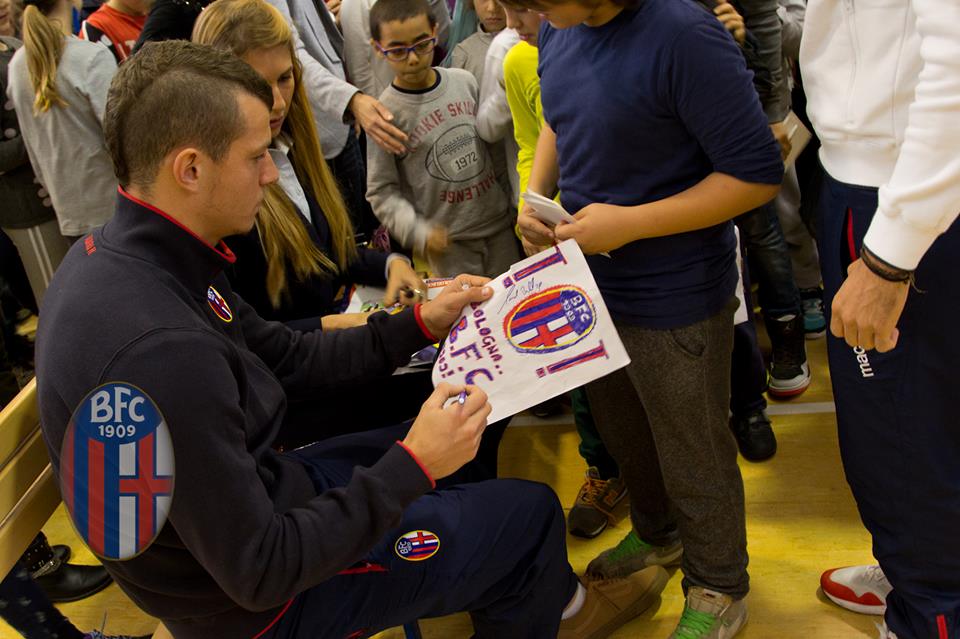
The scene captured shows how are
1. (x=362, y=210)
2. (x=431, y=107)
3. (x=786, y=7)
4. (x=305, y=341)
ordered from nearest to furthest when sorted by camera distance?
(x=305, y=341) < (x=786, y=7) < (x=431, y=107) < (x=362, y=210)

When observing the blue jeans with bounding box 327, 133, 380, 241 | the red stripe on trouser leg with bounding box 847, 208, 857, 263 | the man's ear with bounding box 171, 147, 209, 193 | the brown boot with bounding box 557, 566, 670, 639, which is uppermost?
the man's ear with bounding box 171, 147, 209, 193

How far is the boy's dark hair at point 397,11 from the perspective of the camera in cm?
260

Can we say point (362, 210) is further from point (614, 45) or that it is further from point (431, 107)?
point (614, 45)

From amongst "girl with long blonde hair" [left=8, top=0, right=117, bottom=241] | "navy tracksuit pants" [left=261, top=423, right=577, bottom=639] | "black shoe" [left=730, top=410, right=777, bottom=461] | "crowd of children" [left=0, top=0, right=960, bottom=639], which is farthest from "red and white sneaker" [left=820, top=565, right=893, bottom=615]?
"girl with long blonde hair" [left=8, top=0, right=117, bottom=241]

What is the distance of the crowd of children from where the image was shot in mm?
1395

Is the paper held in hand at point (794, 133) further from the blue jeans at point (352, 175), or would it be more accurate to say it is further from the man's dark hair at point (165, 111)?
the man's dark hair at point (165, 111)

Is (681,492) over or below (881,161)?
below

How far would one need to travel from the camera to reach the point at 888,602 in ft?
5.82

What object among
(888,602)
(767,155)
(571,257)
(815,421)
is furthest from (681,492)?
(815,421)

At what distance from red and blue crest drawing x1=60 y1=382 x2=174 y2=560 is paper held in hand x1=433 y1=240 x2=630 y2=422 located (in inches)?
23.2

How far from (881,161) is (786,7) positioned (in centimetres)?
136

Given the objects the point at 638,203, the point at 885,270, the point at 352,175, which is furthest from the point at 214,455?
the point at 352,175
